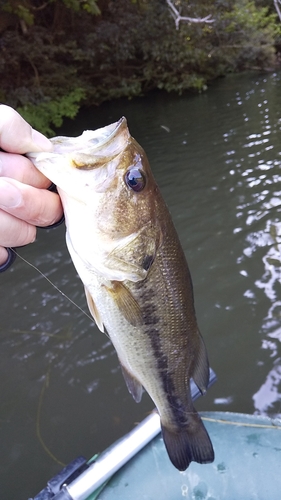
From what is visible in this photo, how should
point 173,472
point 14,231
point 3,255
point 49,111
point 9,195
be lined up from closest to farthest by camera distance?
point 9,195
point 14,231
point 3,255
point 173,472
point 49,111

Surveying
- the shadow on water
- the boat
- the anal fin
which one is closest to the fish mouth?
the anal fin

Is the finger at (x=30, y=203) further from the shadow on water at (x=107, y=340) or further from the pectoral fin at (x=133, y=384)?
the shadow on water at (x=107, y=340)

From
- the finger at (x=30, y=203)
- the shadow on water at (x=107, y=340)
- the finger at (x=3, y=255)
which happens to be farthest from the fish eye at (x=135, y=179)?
the shadow on water at (x=107, y=340)

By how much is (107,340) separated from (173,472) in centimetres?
197

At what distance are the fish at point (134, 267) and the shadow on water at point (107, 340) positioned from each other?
5.64ft

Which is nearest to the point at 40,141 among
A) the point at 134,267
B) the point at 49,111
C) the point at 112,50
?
the point at 134,267

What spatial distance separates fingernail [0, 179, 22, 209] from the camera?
1167 mm

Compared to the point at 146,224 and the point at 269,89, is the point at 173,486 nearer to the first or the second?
the point at 146,224

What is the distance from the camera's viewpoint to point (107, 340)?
406 cm

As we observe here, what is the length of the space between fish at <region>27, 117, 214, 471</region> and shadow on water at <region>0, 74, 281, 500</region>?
1.72m

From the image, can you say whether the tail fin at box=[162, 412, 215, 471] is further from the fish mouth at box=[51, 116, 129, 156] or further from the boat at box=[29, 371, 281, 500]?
the fish mouth at box=[51, 116, 129, 156]

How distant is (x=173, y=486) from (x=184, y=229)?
3.98 m

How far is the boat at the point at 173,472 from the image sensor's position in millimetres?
2041

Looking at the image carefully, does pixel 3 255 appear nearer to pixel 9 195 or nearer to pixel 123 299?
pixel 9 195
